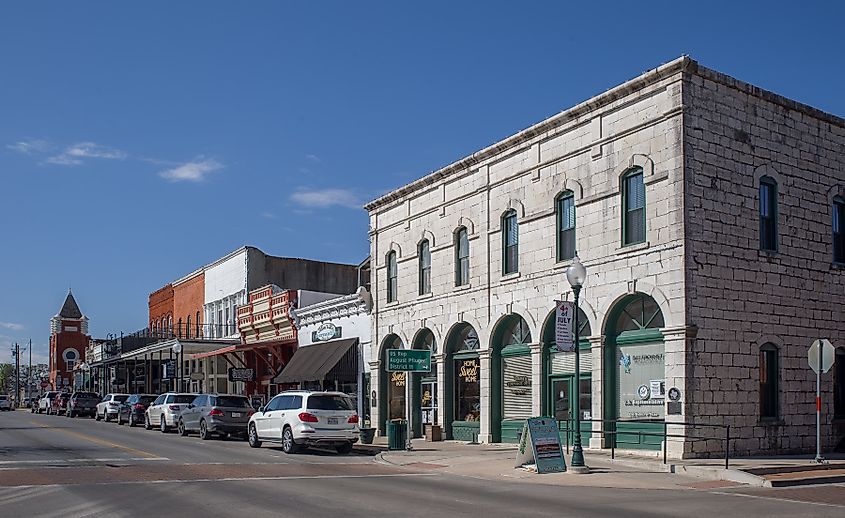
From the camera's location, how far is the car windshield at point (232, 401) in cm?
3325

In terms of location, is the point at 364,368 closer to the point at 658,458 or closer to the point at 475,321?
the point at 475,321

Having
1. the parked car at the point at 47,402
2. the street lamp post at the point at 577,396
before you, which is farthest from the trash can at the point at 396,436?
the parked car at the point at 47,402

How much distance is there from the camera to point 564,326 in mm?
21719

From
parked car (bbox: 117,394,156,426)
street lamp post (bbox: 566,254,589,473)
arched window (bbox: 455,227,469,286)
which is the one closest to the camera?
street lamp post (bbox: 566,254,589,473)

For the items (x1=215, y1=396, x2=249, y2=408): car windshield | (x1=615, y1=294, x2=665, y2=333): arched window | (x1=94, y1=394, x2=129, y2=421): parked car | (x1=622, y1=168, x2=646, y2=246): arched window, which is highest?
(x1=622, y1=168, x2=646, y2=246): arched window

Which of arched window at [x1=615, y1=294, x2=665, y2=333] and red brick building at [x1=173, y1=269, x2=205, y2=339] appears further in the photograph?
red brick building at [x1=173, y1=269, x2=205, y2=339]

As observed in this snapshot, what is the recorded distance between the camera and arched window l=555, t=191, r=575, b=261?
26719mm

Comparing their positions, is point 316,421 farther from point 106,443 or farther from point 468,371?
point 106,443

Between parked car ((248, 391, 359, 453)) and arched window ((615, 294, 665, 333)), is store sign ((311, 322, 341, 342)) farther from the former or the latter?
arched window ((615, 294, 665, 333))

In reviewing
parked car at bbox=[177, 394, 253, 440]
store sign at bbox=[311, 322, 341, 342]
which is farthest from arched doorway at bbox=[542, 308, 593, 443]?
store sign at bbox=[311, 322, 341, 342]

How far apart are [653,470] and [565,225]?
8.10 meters

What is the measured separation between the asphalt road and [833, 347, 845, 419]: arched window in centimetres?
985

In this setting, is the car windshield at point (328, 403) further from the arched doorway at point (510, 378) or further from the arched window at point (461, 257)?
the arched window at point (461, 257)

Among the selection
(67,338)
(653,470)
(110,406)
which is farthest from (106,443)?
(67,338)
